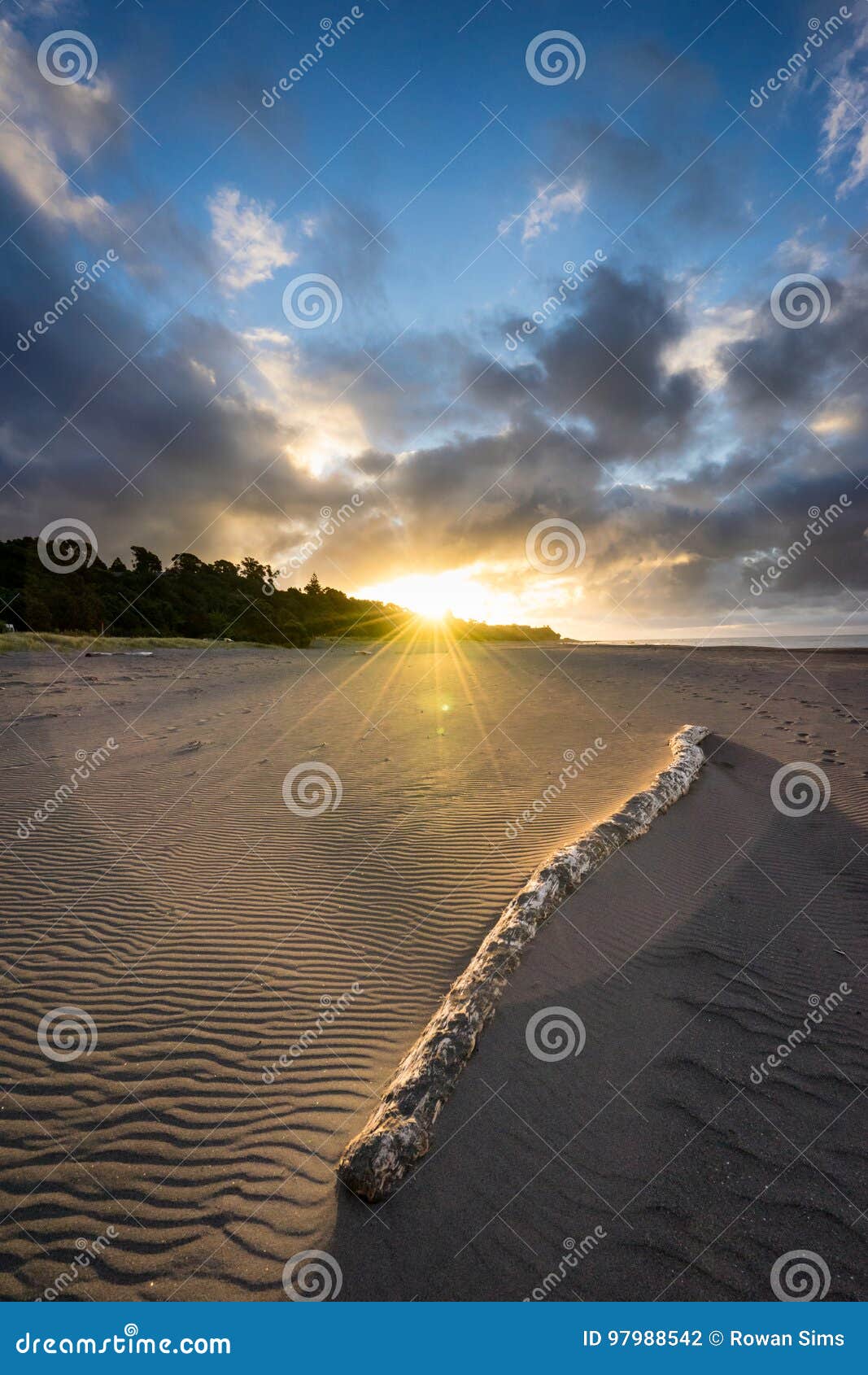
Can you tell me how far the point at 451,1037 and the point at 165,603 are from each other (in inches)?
Result: 2389

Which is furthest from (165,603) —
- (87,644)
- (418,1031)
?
(418,1031)

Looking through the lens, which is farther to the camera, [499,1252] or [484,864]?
[484,864]

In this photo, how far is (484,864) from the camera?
6664 mm

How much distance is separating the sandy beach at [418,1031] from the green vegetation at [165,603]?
96.1ft

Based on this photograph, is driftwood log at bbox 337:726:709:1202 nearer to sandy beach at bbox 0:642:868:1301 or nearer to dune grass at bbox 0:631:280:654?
sandy beach at bbox 0:642:868:1301

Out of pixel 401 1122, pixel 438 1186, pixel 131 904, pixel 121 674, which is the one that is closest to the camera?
pixel 438 1186

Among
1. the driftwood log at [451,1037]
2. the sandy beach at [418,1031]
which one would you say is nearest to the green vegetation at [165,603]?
the sandy beach at [418,1031]

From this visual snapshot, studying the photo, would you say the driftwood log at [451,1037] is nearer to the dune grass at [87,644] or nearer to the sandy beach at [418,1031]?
the sandy beach at [418,1031]

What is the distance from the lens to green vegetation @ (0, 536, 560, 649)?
4275 cm

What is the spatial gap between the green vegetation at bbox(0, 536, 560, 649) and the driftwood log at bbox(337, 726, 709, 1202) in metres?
32.5

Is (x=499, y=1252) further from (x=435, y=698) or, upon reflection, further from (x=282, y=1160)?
(x=435, y=698)

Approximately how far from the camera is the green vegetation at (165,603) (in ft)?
140

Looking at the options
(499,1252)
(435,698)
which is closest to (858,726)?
(435,698)

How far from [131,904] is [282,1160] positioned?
3.83 meters
